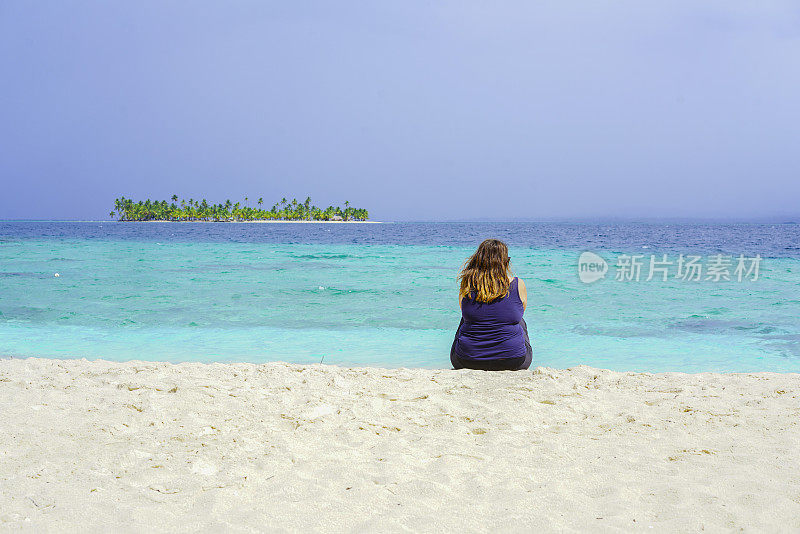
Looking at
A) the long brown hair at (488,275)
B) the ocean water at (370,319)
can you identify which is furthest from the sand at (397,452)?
the ocean water at (370,319)

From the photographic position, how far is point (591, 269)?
24.0 meters

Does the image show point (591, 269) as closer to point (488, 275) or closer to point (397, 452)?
point (488, 275)

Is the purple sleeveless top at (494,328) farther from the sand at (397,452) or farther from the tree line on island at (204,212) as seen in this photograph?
the tree line on island at (204,212)

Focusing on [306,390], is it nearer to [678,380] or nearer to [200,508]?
[200,508]

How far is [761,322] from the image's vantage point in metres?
10.7

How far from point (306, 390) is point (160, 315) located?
7482 millimetres

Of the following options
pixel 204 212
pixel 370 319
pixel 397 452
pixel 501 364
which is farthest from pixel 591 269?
pixel 204 212

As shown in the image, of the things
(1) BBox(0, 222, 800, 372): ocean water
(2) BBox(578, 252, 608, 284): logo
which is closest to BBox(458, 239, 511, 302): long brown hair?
(1) BBox(0, 222, 800, 372): ocean water

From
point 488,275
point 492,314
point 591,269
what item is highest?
point 488,275

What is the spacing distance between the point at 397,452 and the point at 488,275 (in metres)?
2.20

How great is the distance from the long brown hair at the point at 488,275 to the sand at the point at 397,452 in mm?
784

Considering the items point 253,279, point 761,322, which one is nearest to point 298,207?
point 253,279

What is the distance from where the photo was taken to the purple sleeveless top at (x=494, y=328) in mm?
5445

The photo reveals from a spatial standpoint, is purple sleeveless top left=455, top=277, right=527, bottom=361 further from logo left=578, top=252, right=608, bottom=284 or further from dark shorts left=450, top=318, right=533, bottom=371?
logo left=578, top=252, right=608, bottom=284
